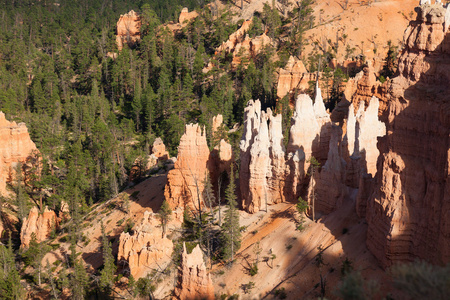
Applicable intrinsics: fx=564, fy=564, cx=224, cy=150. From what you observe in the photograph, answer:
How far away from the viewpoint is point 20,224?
6731cm

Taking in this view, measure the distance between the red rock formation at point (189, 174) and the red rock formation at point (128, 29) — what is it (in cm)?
7390

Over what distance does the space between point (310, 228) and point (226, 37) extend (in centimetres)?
7669

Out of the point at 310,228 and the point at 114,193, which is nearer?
the point at 310,228

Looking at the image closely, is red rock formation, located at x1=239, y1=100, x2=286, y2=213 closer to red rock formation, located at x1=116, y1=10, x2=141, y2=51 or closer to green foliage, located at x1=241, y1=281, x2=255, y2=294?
green foliage, located at x1=241, y1=281, x2=255, y2=294

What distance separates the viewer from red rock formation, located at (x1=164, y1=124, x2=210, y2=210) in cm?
5478

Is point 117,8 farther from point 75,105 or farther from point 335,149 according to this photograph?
point 335,149

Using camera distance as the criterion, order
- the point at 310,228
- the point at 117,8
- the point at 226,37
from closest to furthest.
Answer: the point at 310,228, the point at 226,37, the point at 117,8

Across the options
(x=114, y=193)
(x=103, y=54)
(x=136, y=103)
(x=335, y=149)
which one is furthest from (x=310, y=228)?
(x=103, y=54)

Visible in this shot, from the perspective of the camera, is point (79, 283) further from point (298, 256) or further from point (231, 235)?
point (298, 256)

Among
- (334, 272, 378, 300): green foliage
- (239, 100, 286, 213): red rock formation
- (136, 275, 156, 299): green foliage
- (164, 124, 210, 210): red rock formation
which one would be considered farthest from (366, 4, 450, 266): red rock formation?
(164, 124, 210, 210): red rock formation

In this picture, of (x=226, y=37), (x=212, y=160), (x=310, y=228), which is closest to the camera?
(x=310, y=228)

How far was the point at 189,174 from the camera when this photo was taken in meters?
54.8

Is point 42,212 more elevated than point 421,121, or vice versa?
point 421,121

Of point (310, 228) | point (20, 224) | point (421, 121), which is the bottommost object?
point (20, 224)
